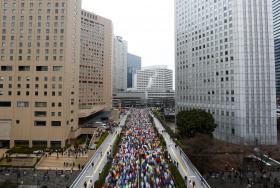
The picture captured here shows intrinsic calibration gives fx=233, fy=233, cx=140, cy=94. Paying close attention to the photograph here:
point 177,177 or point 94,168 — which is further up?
point 177,177

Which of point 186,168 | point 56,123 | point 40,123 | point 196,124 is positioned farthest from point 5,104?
point 196,124

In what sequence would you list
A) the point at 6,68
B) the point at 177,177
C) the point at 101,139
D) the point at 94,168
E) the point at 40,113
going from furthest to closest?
the point at 101,139 < the point at 6,68 < the point at 40,113 < the point at 94,168 < the point at 177,177

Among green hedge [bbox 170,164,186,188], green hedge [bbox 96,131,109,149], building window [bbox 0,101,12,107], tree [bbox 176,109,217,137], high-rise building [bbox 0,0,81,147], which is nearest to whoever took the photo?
green hedge [bbox 170,164,186,188]

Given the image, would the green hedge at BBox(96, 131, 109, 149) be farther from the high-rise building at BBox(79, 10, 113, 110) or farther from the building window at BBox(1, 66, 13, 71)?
the high-rise building at BBox(79, 10, 113, 110)

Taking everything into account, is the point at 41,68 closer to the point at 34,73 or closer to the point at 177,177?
the point at 34,73

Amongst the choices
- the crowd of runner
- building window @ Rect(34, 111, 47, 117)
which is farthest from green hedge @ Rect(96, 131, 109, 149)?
building window @ Rect(34, 111, 47, 117)

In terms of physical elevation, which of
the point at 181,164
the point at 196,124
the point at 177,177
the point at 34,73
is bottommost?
the point at 181,164

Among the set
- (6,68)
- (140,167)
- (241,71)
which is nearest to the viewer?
(140,167)
